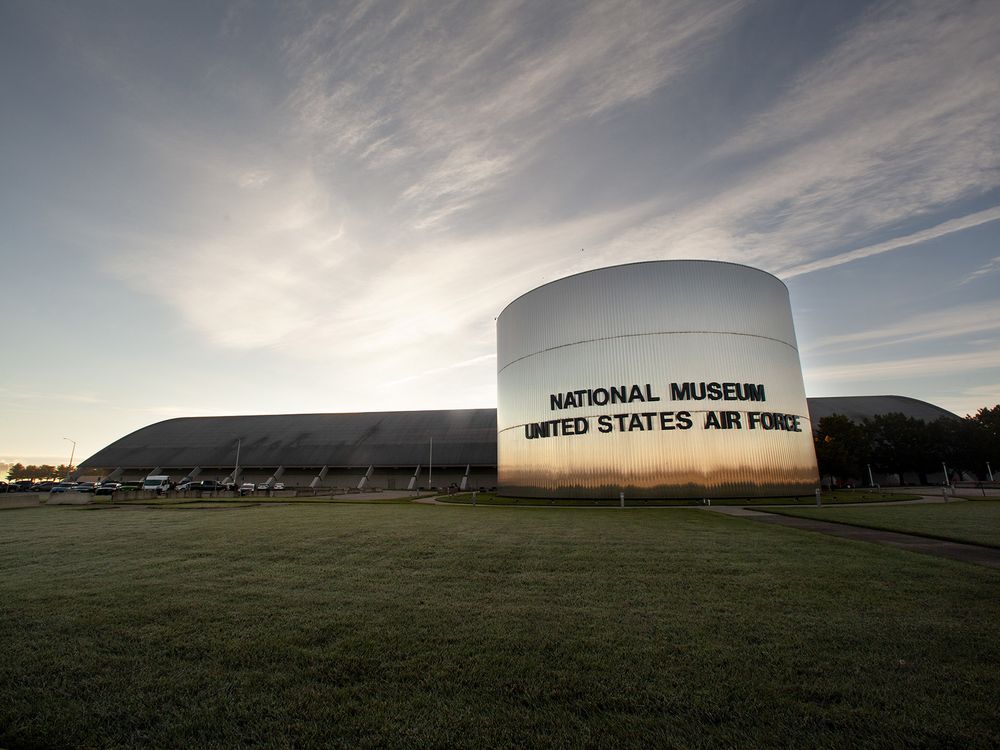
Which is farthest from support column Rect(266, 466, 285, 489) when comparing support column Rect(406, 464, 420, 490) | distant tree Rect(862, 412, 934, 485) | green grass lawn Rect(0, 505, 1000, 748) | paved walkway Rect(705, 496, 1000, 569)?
distant tree Rect(862, 412, 934, 485)

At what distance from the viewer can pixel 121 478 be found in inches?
3000

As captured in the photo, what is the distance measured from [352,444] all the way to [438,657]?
72017 millimetres

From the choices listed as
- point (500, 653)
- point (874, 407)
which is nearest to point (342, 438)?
point (500, 653)

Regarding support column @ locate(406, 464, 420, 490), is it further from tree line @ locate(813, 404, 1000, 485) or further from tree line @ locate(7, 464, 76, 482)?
tree line @ locate(7, 464, 76, 482)

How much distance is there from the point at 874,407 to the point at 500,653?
93.4m

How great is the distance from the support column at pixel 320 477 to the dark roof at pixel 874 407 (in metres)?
72.7

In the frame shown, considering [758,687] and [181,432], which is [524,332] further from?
[181,432]

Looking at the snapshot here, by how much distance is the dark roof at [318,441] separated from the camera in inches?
2717

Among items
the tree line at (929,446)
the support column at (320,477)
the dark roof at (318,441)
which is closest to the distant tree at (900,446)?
the tree line at (929,446)

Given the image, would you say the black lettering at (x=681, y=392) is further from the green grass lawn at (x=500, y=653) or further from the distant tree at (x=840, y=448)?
the green grass lawn at (x=500, y=653)

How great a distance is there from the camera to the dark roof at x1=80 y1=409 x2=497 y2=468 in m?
69.0

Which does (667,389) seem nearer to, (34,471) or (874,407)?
(874,407)

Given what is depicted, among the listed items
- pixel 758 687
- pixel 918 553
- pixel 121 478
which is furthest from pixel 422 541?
pixel 121 478

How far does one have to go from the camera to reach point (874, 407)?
76250 millimetres
